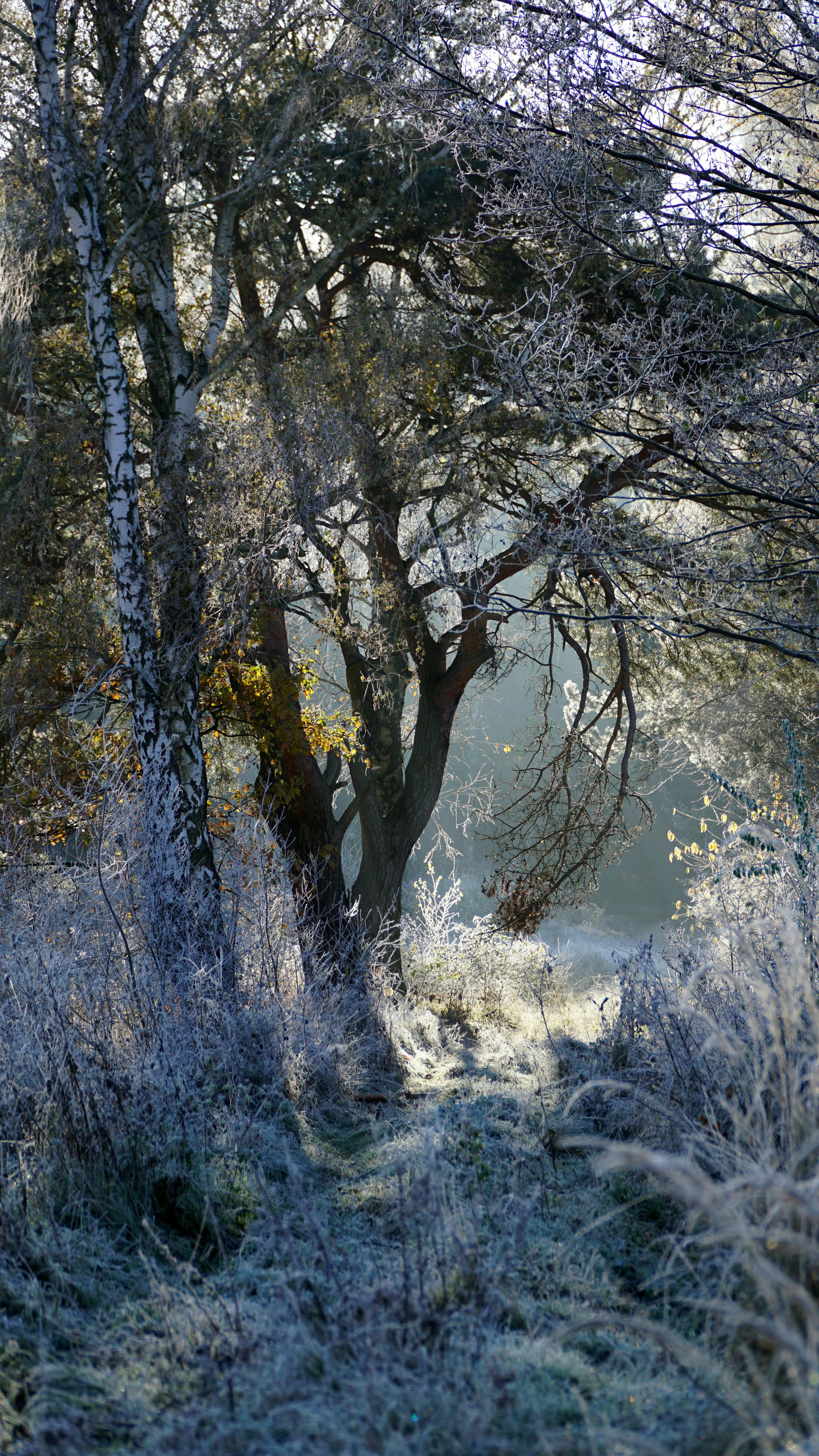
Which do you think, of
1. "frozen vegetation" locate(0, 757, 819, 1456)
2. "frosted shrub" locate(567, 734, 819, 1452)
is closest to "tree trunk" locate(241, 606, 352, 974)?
"frozen vegetation" locate(0, 757, 819, 1456)

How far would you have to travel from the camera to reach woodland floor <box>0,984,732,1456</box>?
1843 millimetres

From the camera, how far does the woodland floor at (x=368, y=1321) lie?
1843mm

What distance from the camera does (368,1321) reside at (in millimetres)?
2045

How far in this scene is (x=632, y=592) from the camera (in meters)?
10.9

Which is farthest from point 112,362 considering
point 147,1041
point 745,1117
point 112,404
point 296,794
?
point 745,1117

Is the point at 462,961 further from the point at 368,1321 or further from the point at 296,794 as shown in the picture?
the point at 368,1321

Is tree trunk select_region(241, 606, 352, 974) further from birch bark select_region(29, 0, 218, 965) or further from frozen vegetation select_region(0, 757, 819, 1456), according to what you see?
frozen vegetation select_region(0, 757, 819, 1456)

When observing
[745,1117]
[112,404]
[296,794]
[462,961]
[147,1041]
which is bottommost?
[745,1117]

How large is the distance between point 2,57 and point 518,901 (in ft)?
29.2

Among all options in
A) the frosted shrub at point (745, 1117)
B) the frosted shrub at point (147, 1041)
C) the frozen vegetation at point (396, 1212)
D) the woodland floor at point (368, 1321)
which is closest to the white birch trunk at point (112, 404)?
the frosted shrub at point (147, 1041)

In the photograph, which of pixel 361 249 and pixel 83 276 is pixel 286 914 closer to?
pixel 83 276

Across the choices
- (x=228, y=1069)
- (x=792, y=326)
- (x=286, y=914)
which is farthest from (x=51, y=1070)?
(x=792, y=326)

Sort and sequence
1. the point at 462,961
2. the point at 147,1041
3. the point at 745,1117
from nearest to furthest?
the point at 745,1117 → the point at 147,1041 → the point at 462,961

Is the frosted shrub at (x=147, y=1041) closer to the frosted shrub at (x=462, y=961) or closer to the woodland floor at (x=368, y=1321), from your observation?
the woodland floor at (x=368, y=1321)
